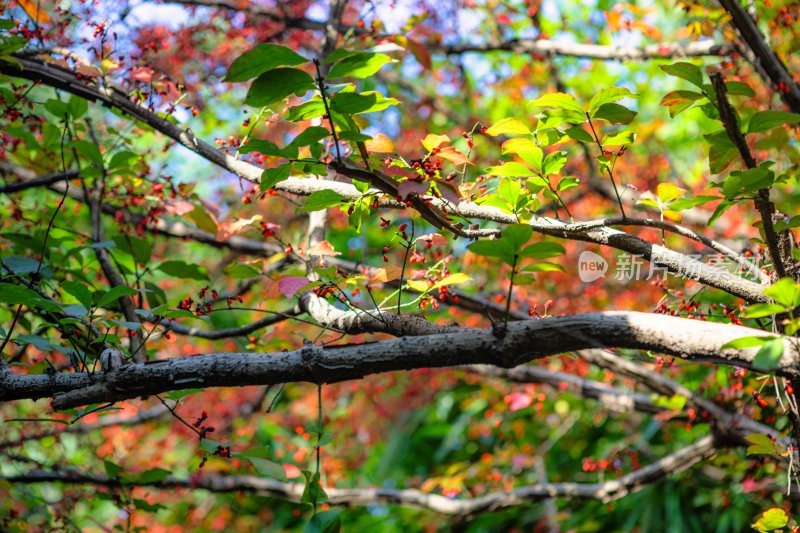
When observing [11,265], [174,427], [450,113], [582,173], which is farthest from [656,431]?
[11,265]

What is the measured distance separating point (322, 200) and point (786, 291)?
0.81 m

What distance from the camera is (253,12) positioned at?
112 inches

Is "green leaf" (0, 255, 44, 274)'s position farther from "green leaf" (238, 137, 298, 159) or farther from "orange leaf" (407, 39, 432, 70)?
"orange leaf" (407, 39, 432, 70)

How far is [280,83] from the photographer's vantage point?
1.02m

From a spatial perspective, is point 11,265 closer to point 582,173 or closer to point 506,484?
point 506,484

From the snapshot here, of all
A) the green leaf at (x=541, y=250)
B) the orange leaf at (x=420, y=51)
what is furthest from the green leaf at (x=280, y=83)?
the orange leaf at (x=420, y=51)

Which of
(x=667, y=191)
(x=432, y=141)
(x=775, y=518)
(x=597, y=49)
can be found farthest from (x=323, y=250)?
(x=597, y=49)

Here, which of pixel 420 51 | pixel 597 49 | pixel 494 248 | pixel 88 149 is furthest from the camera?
pixel 597 49

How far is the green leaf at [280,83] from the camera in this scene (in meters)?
1.01

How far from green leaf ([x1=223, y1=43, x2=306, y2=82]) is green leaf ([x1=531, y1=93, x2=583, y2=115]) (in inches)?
18.9

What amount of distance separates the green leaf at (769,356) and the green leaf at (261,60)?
0.77 m

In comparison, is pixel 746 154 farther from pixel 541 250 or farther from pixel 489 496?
pixel 489 496

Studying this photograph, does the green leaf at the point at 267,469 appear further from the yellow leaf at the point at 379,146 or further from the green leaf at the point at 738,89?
the green leaf at the point at 738,89

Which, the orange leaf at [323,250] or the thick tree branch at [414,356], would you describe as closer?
the thick tree branch at [414,356]
